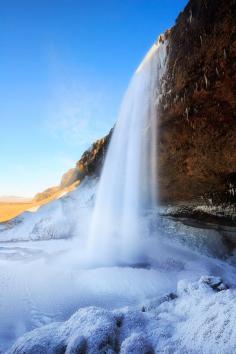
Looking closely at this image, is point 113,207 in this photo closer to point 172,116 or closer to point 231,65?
point 172,116

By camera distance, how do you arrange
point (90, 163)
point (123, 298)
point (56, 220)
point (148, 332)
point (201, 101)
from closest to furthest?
1. point (148, 332)
2. point (123, 298)
3. point (201, 101)
4. point (56, 220)
5. point (90, 163)

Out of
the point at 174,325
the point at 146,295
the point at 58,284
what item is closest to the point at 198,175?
the point at 146,295

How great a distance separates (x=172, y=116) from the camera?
22.3ft

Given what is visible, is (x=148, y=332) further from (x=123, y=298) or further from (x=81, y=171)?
(x=81, y=171)

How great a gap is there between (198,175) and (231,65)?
373cm

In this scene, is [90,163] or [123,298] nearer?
[123,298]

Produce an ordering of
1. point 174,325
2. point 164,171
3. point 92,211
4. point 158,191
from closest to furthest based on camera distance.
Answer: point 174,325, point 164,171, point 158,191, point 92,211

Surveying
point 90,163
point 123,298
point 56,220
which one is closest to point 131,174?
point 90,163

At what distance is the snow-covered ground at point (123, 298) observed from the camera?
2623 mm

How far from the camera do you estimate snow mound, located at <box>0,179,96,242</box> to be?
12336 millimetres

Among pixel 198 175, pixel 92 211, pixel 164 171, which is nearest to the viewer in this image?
pixel 198 175

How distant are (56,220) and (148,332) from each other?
1043cm

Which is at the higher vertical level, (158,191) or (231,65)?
(231,65)

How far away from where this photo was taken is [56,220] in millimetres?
12711
